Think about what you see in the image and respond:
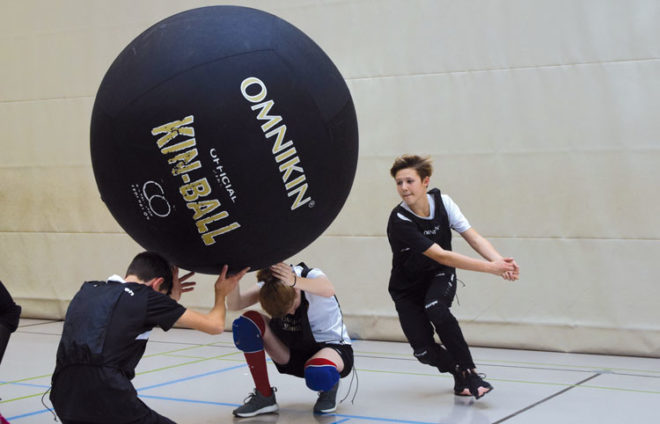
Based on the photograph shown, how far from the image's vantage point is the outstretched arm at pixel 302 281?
10.4 ft

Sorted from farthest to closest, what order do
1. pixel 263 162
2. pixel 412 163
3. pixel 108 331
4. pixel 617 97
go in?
pixel 617 97
pixel 412 163
pixel 108 331
pixel 263 162

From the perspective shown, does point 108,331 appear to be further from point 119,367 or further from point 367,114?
point 367,114

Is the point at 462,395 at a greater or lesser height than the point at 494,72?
lesser

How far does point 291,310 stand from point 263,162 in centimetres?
136

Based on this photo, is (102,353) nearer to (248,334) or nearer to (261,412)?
(248,334)

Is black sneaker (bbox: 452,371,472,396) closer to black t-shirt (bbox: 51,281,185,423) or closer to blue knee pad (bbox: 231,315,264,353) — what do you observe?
blue knee pad (bbox: 231,315,264,353)

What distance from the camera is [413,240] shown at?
370 cm

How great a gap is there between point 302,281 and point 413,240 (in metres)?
0.70

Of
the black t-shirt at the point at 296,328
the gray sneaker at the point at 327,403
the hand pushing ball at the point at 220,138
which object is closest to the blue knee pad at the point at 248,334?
the black t-shirt at the point at 296,328

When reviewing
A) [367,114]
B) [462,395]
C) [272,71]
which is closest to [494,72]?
[367,114]

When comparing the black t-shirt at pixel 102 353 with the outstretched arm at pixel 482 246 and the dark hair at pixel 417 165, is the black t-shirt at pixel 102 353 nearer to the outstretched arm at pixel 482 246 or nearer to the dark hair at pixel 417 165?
the dark hair at pixel 417 165

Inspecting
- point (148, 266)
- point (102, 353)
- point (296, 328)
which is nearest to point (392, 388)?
point (296, 328)

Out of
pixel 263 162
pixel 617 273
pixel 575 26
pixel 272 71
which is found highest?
pixel 575 26

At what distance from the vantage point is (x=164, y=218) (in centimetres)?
229
